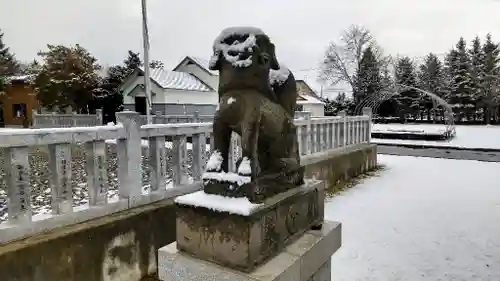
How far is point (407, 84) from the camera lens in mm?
31625

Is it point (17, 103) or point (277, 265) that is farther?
point (17, 103)

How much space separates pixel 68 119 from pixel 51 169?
14.5m

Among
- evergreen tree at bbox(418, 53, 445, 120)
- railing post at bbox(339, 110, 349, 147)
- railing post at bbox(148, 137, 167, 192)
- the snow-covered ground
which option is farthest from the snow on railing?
evergreen tree at bbox(418, 53, 445, 120)

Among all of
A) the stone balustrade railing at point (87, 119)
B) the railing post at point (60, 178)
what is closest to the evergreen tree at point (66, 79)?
the stone balustrade railing at point (87, 119)

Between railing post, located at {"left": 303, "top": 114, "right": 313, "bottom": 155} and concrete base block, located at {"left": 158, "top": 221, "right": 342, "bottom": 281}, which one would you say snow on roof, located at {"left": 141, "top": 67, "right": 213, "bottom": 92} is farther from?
concrete base block, located at {"left": 158, "top": 221, "right": 342, "bottom": 281}

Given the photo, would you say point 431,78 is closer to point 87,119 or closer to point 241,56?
point 87,119

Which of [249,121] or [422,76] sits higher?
[422,76]

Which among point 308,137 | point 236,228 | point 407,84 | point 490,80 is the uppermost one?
point 407,84

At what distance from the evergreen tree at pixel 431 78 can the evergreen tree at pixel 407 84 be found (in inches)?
33.8

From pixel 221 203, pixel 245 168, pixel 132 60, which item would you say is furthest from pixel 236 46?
pixel 132 60

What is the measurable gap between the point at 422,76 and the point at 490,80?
20.8 feet

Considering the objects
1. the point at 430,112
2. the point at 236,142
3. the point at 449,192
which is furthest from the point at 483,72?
the point at 236,142

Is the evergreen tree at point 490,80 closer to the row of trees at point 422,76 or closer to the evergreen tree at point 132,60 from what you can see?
the row of trees at point 422,76

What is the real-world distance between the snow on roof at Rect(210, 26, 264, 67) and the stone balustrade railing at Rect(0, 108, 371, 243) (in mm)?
1540
